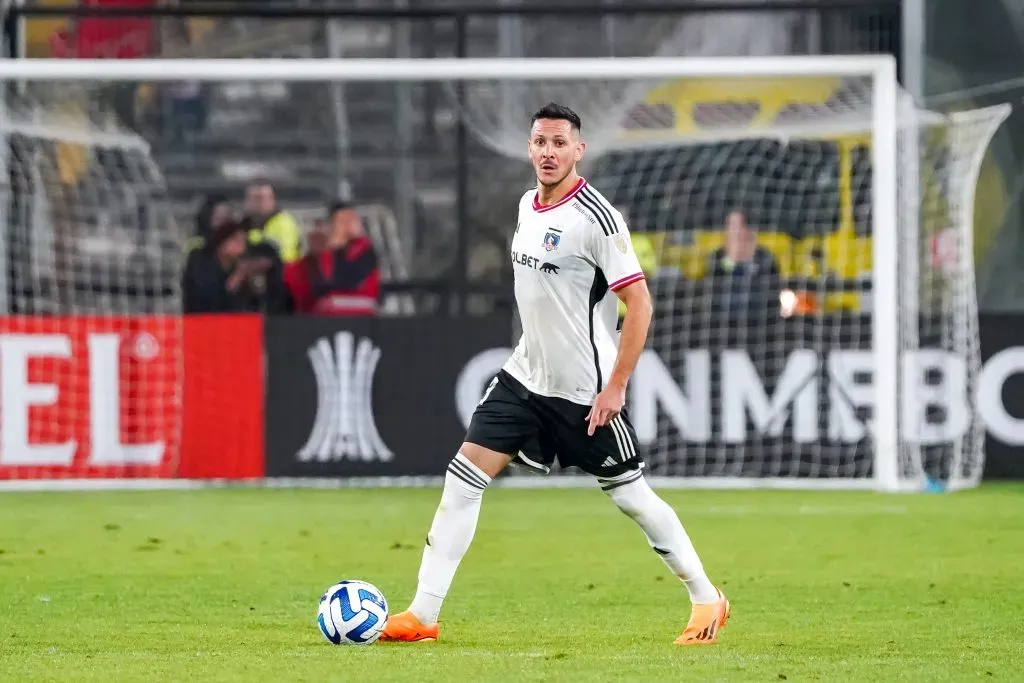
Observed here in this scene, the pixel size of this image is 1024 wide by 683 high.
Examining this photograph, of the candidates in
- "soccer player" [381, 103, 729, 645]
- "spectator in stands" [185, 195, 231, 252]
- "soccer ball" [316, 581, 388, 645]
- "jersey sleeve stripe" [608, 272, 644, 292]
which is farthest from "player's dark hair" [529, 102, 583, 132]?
"spectator in stands" [185, 195, 231, 252]

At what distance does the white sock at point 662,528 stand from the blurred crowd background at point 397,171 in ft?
25.4

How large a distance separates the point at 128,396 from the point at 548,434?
842cm

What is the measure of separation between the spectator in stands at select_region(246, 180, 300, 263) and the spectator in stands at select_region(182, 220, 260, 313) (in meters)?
→ 0.21

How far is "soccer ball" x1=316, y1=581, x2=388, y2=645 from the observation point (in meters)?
7.52

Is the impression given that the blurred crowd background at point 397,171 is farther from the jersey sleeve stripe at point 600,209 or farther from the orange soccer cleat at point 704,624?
the orange soccer cleat at point 704,624

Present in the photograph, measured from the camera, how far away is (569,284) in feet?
25.5

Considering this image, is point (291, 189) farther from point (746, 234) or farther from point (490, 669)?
point (490, 669)

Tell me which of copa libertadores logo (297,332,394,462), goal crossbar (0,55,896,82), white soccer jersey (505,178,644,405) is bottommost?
copa libertadores logo (297,332,394,462)

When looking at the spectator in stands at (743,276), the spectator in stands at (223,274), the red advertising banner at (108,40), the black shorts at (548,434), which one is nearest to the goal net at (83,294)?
the red advertising banner at (108,40)

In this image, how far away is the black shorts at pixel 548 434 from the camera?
777 cm

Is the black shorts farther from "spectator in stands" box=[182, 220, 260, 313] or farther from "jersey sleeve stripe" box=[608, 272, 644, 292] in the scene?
"spectator in stands" box=[182, 220, 260, 313]

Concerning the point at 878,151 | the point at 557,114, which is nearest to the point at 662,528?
the point at 557,114

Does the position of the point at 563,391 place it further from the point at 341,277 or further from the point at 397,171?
the point at 397,171

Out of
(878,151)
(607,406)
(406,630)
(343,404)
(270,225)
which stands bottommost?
(406,630)
